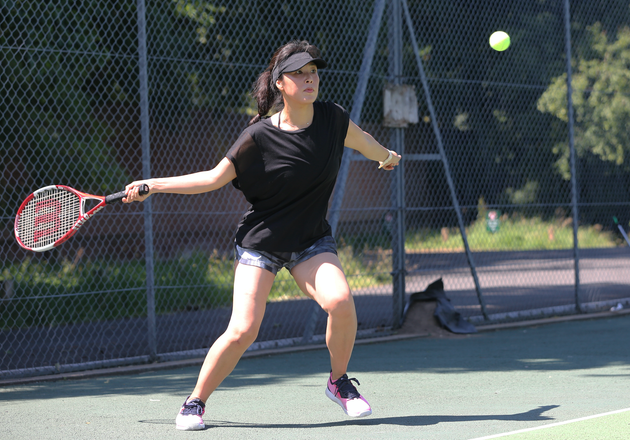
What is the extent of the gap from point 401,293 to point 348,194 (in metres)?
9.90

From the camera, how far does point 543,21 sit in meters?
10.5

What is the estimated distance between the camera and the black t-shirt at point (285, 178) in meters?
4.05

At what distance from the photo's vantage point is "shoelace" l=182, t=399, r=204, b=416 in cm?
412

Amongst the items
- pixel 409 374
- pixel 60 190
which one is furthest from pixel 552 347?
pixel 60 190

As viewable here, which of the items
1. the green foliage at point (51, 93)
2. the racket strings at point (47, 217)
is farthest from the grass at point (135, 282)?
the racket strings at point (47, 217)

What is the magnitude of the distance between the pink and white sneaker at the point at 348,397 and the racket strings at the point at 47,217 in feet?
5.84

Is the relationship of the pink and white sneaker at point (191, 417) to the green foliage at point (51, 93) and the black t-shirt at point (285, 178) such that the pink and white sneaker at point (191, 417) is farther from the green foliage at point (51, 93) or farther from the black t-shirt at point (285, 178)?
the green foliage at point (51, 93)

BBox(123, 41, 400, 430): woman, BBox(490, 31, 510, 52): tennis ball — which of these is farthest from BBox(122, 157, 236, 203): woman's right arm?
BBox(490, 31, 510, 52): tennis ball

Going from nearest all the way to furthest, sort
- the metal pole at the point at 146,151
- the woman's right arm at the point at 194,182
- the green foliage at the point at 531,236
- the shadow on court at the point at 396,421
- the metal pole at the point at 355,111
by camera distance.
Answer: the woman's right arm at the point at 194,182
the shadow on court at the point at 396,421
the metal pole at the point at 146,151
the metal pole at the point at 355,111
the green foliage at the point at 531,236

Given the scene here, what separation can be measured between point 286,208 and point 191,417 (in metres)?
1.23

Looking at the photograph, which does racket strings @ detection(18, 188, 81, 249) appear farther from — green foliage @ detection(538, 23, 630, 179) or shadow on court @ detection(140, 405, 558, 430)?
green foliage @ detection(538, 23, 630, 179)

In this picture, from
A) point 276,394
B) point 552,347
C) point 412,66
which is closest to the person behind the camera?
point 276,394

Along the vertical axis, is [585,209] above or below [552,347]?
above

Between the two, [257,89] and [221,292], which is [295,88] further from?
[221,292]
